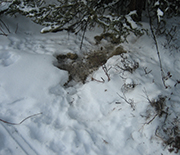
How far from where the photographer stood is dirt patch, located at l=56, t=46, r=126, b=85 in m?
3.30

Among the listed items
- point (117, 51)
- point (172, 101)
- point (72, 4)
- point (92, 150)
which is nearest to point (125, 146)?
point (92, 150)

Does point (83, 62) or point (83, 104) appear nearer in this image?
point (83, 104)

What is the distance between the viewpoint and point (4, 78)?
→ 2.96m

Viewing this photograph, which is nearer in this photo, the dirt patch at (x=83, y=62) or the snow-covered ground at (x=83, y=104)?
the snow-covered ground at (x=83, y=104)

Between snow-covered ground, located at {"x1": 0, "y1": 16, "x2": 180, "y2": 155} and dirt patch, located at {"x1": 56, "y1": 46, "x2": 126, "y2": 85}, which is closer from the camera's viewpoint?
snow-covered ground, located at {"x1": 0, "y1": 16, "x2": 180, "y2": 155}

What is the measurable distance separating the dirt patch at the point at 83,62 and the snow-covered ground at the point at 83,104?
0.57ft

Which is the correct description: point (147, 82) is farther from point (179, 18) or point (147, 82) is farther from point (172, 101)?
point (179, 18)

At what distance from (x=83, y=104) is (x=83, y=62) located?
1214 millimetres

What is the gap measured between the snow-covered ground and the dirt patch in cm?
18

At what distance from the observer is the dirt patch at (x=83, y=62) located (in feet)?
10.8

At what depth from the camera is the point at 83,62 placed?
3.56m

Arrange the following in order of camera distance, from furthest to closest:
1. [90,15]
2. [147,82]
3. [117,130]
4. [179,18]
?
[179,18]
[90,15]
[147,82]
[117,130]

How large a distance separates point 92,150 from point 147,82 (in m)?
1.59

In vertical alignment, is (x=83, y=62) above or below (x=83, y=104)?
above
